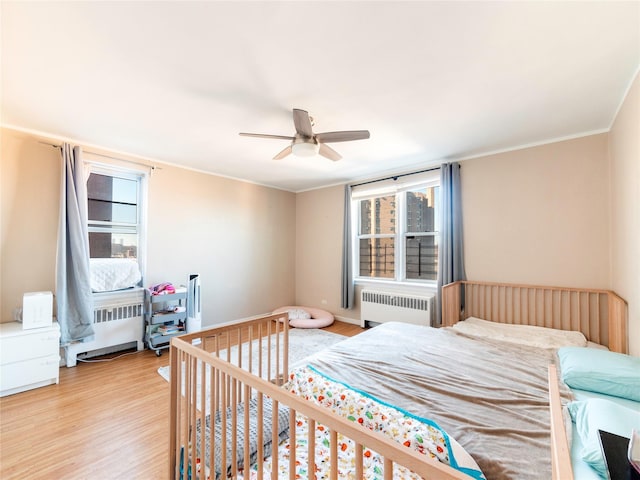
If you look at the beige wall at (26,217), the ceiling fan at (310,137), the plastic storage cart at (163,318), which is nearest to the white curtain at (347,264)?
the ceiling fan at (310,137)

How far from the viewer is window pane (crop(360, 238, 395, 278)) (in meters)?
4.46

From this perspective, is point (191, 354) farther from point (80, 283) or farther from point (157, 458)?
point (80, 283)

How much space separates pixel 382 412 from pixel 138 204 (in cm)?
394

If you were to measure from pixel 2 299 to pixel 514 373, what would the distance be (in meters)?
4.55

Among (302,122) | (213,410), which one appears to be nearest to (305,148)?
(302,122)

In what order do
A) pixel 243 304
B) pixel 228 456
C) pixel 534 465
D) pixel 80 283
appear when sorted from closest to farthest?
pixel 534 465
pixel 228 456
pixel 80 283
pixel 243 304

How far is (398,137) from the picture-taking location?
2910 millimetres

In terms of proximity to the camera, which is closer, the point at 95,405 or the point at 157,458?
the point at 157,458

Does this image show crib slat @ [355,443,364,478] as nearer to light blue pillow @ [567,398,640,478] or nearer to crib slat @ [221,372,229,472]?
crib slat @ [221,372,229,472]

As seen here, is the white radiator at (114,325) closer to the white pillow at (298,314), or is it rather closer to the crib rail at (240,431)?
the white pillow at (298,314)

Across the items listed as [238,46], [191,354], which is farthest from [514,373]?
[238,46]

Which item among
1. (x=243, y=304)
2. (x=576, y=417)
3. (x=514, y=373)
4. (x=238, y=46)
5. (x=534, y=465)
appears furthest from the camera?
(x=243, y=304)

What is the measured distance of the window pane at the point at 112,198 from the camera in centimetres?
333

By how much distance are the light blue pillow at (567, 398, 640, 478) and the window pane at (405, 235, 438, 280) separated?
2.76 metres
